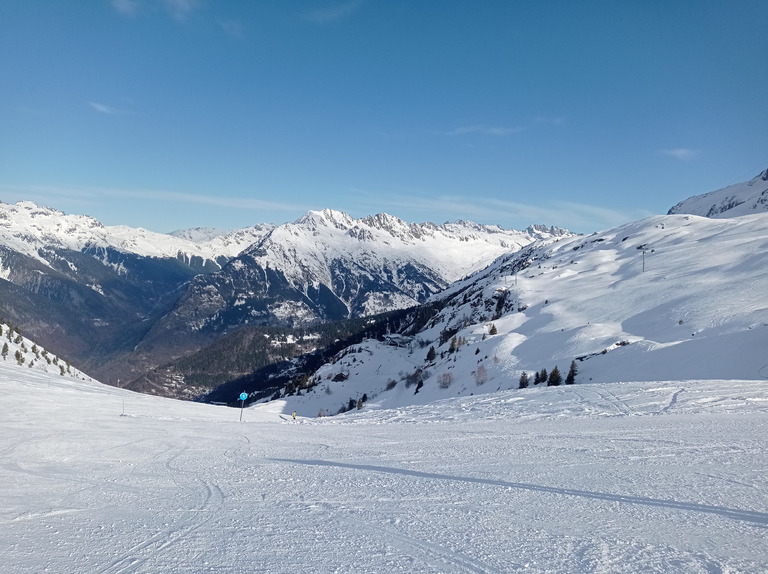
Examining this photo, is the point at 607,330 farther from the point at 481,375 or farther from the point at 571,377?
the point at 571,377

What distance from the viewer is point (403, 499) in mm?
9188

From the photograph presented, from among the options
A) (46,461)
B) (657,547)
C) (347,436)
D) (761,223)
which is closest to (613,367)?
(347,436)

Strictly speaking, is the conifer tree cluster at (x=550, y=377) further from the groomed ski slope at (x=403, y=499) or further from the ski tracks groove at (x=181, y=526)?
the ski tracks groove at (x=181, y=526)

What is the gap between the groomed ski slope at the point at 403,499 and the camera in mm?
6602

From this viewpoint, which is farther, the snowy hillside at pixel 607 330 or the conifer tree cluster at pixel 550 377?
the conifer tree cluster at pixel 550 377

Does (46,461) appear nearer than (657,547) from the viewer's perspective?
No

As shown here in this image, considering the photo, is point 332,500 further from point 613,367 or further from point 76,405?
point 613,367

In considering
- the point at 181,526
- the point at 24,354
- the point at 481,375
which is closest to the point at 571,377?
the point at 481,375

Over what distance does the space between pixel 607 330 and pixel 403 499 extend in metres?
52.3

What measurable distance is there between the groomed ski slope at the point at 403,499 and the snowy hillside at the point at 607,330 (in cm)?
2297

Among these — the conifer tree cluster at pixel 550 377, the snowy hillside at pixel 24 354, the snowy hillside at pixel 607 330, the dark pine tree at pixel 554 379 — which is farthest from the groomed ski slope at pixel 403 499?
the snowy hillside at pixel 24 354

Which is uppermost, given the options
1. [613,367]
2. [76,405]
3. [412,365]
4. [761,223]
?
[761,223]

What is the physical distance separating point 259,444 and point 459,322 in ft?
334

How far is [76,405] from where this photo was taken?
27.0 meters
